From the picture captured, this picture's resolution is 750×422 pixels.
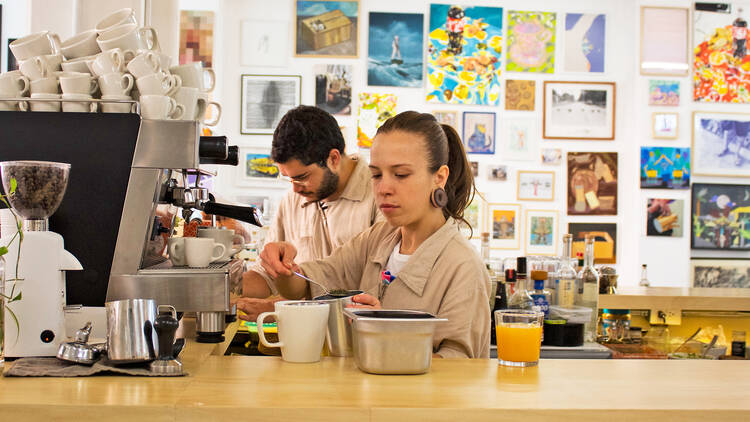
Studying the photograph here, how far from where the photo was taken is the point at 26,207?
56.6 inches

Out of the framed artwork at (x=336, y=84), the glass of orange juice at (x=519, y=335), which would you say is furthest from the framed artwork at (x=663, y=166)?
the glass of orange juice at (x=519, y=335)

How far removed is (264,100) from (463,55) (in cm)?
156

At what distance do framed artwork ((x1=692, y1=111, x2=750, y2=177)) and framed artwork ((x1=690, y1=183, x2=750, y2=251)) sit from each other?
0.13 m

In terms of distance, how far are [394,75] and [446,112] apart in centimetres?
49

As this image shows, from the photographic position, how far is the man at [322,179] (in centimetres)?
280

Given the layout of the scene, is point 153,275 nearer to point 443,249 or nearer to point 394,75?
point 443,249

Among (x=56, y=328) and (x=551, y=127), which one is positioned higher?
(x=551, y=127)

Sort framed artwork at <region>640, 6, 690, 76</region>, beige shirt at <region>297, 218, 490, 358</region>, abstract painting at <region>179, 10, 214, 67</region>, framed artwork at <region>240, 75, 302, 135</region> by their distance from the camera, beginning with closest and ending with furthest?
beige shirt at <region>297, 218, 490, 358</region> → abstract painting at <region>179, 10, 214, 67</region> → framed artwork at <region>240, 75, 302, 135</region> → framed artwork at <region>640, 6, 690, 76</region>

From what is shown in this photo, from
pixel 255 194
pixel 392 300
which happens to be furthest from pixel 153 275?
pixel 255 194

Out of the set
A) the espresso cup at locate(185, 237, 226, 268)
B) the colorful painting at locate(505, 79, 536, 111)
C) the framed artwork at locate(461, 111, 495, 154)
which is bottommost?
the espresso cup at locate(185, 237, 226, 268)

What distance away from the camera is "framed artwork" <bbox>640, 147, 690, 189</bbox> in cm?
555

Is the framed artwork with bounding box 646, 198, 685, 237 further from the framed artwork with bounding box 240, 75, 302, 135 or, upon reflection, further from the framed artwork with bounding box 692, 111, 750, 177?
the framed artwork with bounding box 240, 75, 302, 135

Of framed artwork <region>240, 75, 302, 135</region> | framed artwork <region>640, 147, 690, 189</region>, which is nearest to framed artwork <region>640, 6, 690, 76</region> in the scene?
framed artwork <region>640, 147, 690, 189</region>

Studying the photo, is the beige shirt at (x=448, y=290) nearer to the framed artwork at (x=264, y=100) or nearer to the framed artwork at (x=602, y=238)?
the framed artwork at (x=264, y=100)
